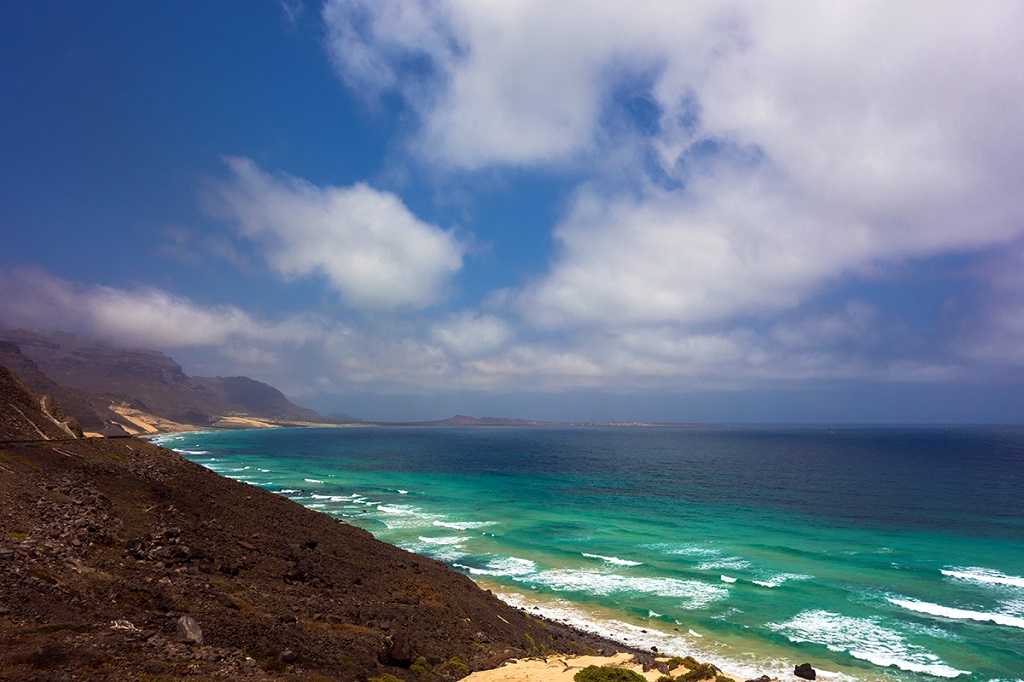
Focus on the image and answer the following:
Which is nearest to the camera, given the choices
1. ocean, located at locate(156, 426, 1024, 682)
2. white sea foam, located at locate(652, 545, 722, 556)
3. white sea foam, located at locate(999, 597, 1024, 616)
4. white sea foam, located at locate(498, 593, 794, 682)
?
white sea foam, located at locate(498, 593, 794, 682)

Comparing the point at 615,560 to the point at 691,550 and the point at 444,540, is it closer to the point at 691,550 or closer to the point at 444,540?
the point at 691,550

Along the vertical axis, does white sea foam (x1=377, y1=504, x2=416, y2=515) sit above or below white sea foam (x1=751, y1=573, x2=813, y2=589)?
below

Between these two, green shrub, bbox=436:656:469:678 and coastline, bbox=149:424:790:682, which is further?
coastline, bbox=149:424:790:682

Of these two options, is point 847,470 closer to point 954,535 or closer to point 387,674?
point 954,535

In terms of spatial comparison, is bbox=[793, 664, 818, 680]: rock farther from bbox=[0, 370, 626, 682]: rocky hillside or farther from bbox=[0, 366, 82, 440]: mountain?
bbox=[0, 366, 82, 440]: mountain

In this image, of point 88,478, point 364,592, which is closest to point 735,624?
point 364,592

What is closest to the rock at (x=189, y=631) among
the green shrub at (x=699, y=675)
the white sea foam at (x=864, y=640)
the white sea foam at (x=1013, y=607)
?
the green shrub at (x=699, y=675)

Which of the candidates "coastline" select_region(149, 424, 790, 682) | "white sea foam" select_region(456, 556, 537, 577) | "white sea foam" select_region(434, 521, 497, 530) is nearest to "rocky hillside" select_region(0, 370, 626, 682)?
"coastline" select_region(149, 424, 790, 682)

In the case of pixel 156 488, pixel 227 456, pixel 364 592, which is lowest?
pixel 227 456
